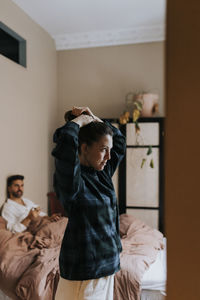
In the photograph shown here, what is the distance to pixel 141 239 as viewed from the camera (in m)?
2.80

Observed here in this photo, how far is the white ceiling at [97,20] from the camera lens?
10.7 ft

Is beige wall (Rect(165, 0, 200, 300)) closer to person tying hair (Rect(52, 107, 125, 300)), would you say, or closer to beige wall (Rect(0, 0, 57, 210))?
person tying hair (Rect(52, 107, 125, 300))

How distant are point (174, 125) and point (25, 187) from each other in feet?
10.3

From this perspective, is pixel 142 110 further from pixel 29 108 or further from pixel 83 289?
pixel 83 289

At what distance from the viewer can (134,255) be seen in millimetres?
2443

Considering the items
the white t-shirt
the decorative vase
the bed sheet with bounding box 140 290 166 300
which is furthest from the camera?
the decorative vase

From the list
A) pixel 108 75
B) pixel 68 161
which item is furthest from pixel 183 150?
pixel 108 75

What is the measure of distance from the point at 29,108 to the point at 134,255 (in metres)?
2.05

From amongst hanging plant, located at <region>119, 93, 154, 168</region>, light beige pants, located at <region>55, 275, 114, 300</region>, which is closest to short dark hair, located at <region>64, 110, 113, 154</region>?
light beige pants, located at <region>55, 275, 114, 300</region>

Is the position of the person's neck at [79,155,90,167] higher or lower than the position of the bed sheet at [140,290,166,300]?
higher

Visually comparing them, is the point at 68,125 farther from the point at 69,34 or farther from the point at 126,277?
the point at 69,34

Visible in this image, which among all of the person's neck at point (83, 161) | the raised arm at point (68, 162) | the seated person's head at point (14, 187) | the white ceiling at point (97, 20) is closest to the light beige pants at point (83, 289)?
the raised arm at point (68, 162)

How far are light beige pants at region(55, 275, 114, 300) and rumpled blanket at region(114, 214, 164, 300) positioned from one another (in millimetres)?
923

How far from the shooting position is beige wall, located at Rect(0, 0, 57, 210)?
3029 mm
